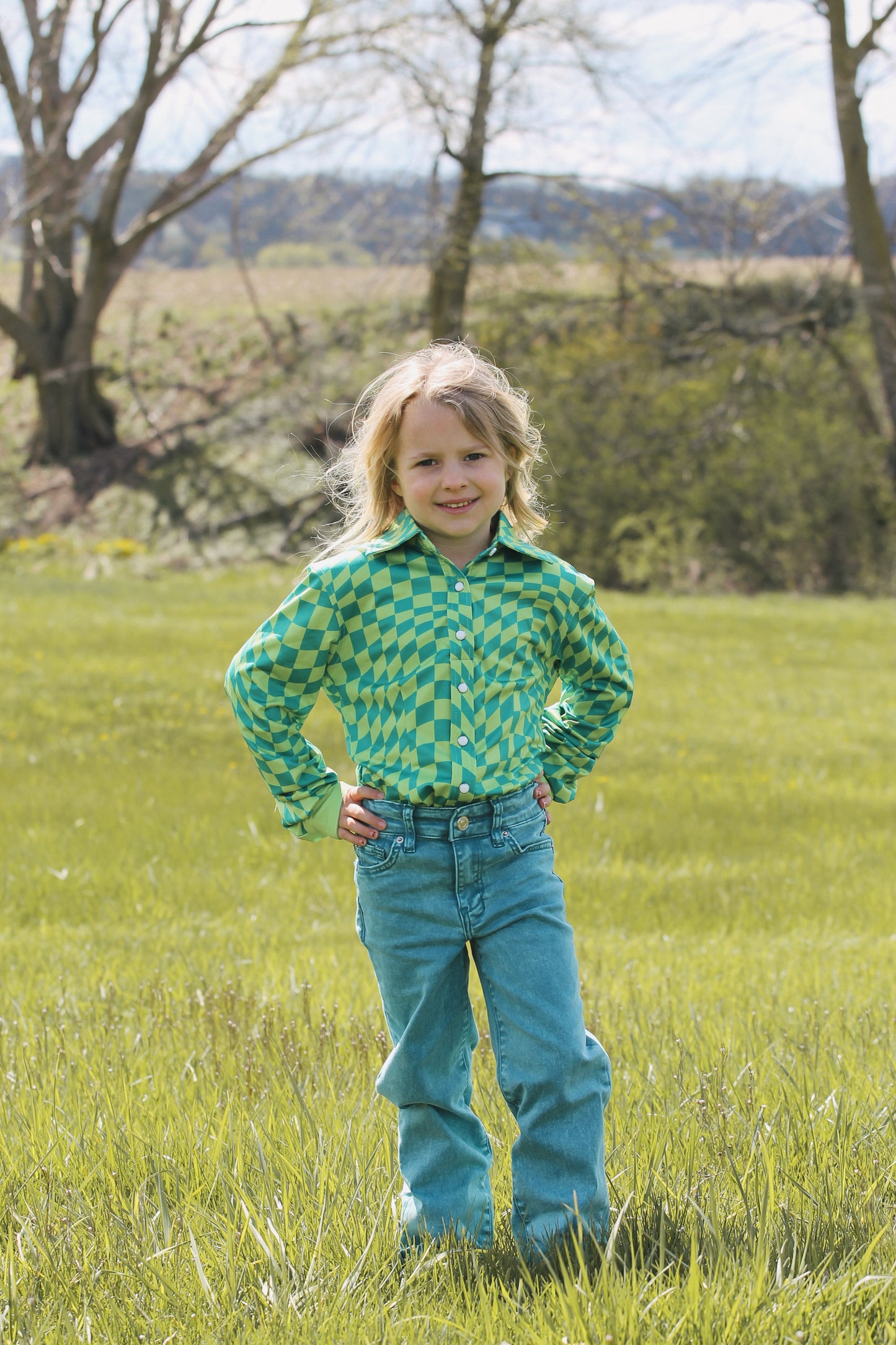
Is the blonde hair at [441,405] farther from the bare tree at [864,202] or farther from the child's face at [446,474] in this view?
the bare tree at [864,202]

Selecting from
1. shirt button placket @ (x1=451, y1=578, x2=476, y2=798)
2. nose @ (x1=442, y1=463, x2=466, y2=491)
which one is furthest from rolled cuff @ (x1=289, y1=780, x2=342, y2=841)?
nose @ (x1=442, y1=463, x2=466, y2=491)

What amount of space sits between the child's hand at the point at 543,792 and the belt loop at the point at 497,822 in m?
0.15

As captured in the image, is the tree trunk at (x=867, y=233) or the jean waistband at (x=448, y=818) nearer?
the jean waistband at (x=448, y=818)

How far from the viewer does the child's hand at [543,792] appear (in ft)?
8.60

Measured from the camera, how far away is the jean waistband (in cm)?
244

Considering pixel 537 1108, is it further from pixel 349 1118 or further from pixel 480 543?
pixel 480 543

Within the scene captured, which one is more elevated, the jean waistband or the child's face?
the child's face

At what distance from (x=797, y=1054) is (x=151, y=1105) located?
5.38ft

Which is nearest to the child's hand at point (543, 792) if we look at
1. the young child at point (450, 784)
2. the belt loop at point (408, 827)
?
the young child at point (450, 784)

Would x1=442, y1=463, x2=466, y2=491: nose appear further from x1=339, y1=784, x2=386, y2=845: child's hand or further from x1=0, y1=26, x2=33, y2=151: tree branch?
x1=0, y1=26, x2=33, y2=151: tree branch

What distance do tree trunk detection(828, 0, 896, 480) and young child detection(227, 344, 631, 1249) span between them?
19545 mm

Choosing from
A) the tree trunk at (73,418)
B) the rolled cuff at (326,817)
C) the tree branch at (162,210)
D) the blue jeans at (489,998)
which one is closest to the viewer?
the blue jeans at (489,998)

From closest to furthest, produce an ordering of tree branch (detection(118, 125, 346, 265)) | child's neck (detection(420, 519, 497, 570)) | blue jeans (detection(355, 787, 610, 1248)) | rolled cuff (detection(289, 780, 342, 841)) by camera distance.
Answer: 1. blue jeans (detection(355, 787, 610, 1248))
2. rolled cuff (detection(289, 780, 342, 841))
3. child's neck (detection(420, 519, 497, 570))
4. tree branch (detection(118, 125, 346, 265))

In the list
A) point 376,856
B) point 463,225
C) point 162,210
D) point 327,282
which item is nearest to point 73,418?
point 162,210
